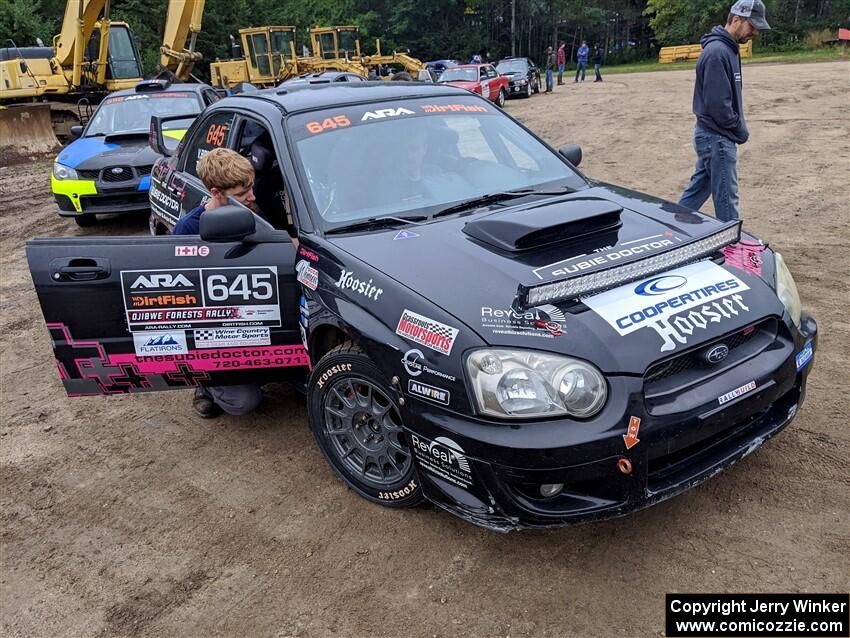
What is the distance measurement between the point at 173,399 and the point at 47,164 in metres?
12.7

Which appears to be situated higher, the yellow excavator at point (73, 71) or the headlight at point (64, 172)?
the yellow excavator at point (73, 71)

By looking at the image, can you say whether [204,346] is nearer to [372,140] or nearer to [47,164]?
[372,140]

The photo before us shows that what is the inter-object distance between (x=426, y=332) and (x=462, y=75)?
2080 centimetres

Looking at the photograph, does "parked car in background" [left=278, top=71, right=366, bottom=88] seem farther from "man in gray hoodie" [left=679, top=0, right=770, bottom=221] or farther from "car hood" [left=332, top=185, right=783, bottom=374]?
"man in gray hoodie" [left=679, top=0, right=770, bottom=221]

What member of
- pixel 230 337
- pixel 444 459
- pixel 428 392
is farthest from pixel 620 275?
pixel 230 337

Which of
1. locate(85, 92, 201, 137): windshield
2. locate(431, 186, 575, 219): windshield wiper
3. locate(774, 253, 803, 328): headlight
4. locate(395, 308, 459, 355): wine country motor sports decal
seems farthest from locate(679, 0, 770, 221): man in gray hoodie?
locate(85, 92, 201, 137): windshield

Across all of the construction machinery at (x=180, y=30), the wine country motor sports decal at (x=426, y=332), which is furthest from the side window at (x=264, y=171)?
the construction machinery at (x=180, y=30)

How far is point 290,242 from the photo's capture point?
3336 mm

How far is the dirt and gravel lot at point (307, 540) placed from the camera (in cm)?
257

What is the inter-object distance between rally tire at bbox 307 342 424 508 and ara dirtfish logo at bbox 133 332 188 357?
71cm

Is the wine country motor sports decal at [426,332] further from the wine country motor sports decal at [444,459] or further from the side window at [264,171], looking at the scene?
the side window at [264,171]

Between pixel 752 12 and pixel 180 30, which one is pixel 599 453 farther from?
pixel 180 30

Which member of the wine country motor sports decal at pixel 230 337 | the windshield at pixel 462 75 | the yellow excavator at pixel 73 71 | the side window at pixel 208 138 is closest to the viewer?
the wine country motor sports decal at pixel 230 337

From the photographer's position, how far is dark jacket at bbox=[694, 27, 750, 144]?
505cm
